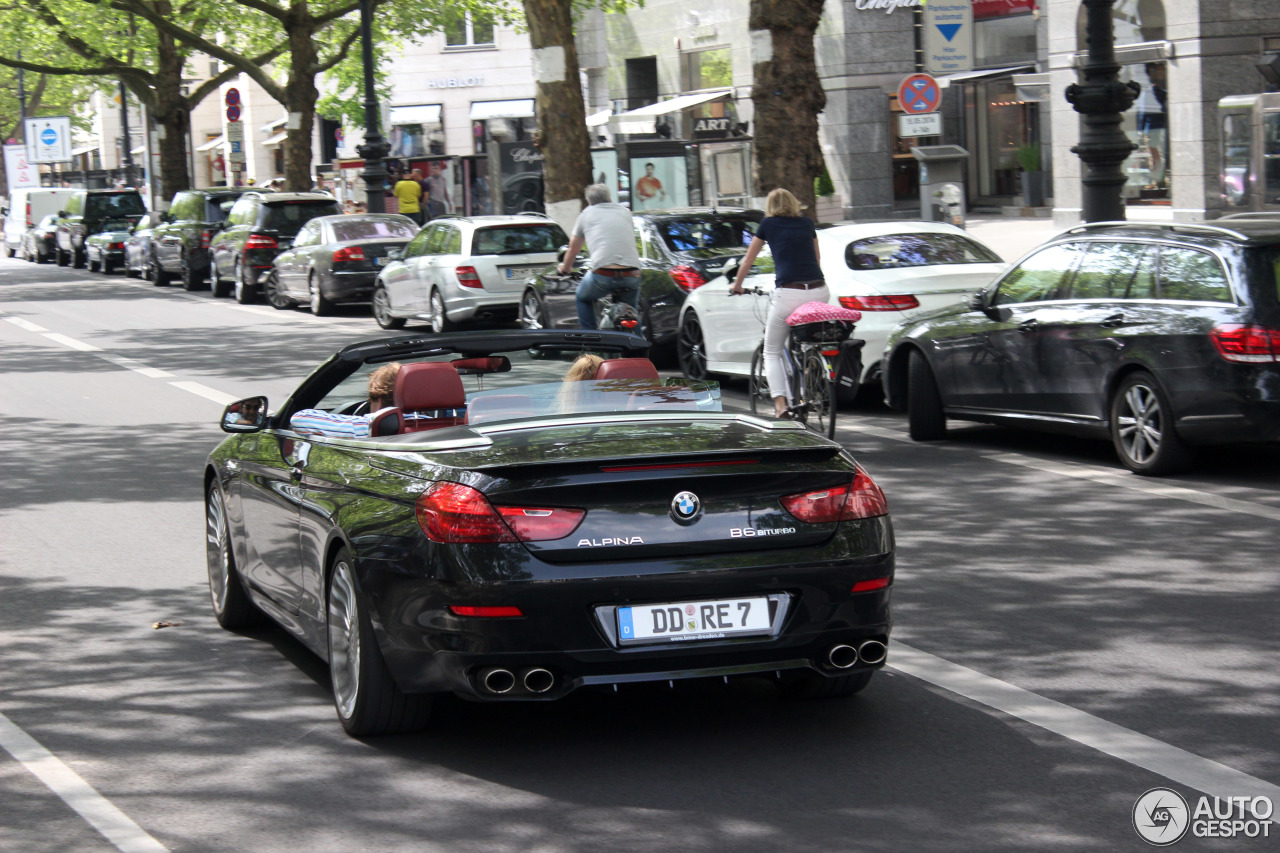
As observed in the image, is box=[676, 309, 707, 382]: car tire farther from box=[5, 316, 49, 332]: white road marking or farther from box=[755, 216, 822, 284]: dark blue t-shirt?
box=[5, 316, 49, 332]: white road marking

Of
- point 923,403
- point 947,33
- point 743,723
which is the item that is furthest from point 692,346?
point 743,723

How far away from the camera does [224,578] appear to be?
294 inches

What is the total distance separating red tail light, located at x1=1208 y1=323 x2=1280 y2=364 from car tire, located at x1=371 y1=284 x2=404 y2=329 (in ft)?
50.1

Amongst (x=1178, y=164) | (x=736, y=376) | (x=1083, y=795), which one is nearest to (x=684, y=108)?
(x=1178, y=164)

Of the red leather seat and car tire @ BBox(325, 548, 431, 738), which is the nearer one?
car tire @ BBox(325, 548, 431, 738)

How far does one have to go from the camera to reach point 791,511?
536 cm

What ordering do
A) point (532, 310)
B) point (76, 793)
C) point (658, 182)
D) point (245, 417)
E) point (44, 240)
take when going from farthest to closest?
point (44, 240)
point (658, 182)
point (532, 310)
point (245, 417)
point (76, 793)

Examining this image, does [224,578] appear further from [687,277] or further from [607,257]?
[687,277]

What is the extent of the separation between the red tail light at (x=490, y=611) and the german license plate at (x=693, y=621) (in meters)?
0.31

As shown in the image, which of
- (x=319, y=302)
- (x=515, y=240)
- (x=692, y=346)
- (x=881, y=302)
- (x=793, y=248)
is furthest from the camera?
(x=319, y=302)

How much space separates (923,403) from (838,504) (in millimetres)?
7415

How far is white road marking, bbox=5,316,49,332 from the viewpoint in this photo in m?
25.8

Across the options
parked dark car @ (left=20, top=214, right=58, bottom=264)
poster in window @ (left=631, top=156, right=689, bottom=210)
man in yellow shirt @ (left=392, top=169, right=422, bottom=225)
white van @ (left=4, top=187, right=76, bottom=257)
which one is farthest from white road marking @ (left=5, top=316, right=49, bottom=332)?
white van @ (left=4, top=187, right=76, bottom=257)

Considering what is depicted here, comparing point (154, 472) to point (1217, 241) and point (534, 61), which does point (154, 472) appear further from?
point (534, 61)
